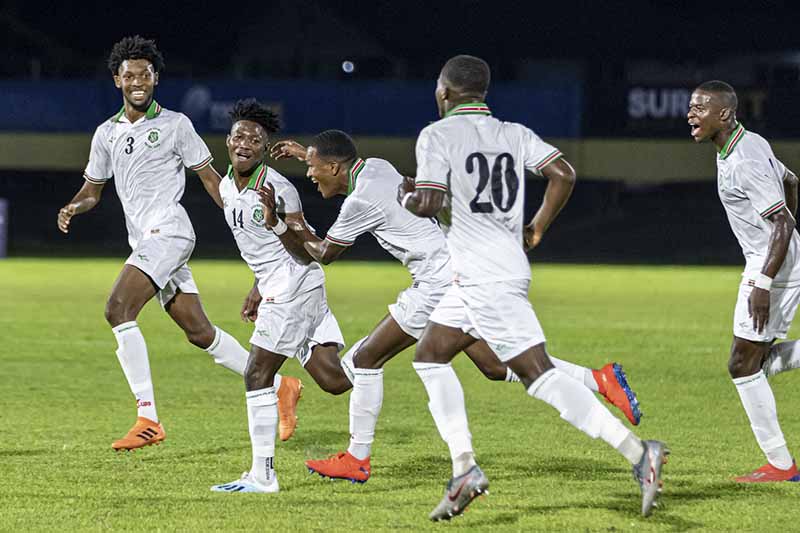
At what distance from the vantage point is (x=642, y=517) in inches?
247

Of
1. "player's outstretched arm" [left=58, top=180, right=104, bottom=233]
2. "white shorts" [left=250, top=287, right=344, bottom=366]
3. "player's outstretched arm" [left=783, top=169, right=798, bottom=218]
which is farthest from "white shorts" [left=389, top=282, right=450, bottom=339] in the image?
"player's outstretched arm" [left=58, top=180, right=104, bottom=233]

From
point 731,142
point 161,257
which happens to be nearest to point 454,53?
point 161,257

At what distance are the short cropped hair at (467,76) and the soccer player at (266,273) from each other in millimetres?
1305

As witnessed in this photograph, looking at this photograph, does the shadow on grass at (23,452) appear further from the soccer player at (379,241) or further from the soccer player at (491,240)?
the soccer player at (491,240)

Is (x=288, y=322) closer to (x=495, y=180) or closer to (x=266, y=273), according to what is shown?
(x=266, y=273)

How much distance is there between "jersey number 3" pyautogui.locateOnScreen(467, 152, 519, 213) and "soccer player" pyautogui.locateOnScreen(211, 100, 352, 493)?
52.8 inches

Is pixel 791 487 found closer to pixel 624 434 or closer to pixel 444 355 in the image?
pixel 624 434

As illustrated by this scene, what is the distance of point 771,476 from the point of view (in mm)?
7273

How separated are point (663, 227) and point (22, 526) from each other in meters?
31.3

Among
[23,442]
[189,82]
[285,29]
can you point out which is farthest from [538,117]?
[23,442]

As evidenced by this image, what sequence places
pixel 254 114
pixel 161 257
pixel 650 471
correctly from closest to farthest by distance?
pixel 650 471 < pixel 254 114 < pixel 161 257

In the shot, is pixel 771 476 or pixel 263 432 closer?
pixel 263 432

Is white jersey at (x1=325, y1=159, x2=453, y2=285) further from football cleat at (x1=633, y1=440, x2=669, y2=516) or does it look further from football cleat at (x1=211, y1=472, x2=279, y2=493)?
football cleat at (x1=633, y1=440, x2=669, y2=516)

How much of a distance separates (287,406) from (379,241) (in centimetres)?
167
